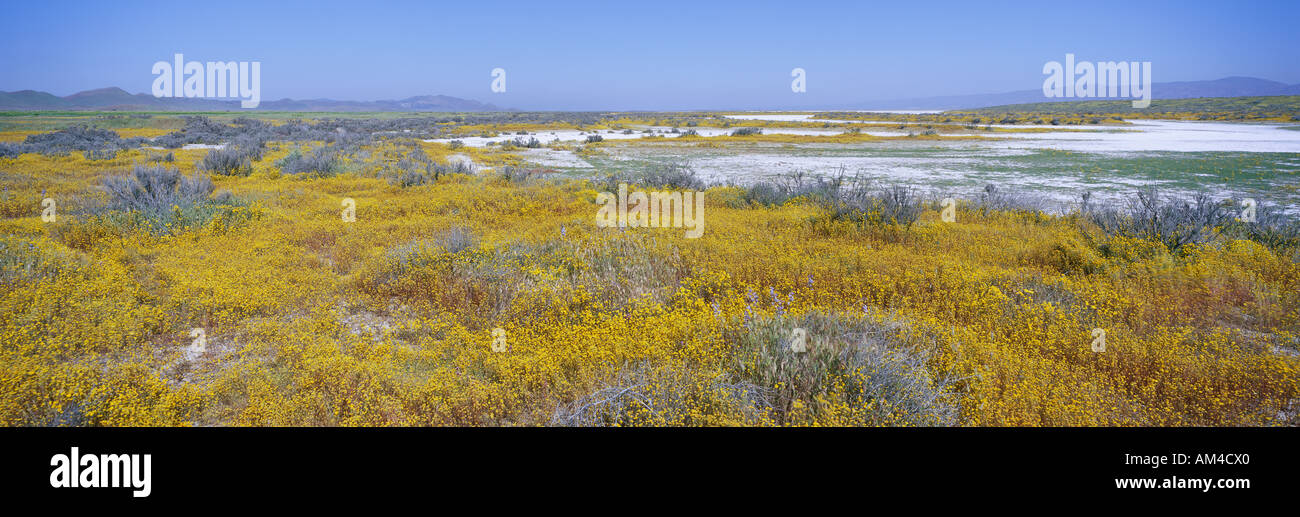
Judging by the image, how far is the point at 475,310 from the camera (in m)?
5.38

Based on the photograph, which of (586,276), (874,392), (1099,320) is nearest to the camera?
(874,392)

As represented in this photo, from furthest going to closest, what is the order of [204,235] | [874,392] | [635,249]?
1. [204,235]
2. [635,249]
3. [874,392]

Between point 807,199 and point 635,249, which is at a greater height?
point 807,199

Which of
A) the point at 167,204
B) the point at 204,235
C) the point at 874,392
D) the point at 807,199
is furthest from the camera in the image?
the point at 807,199
